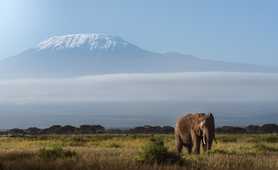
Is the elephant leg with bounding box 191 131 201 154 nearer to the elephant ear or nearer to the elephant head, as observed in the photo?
the elephant head

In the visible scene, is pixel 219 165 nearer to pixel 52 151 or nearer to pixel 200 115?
pixel 52 151

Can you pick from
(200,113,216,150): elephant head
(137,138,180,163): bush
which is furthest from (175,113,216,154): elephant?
(137,138,180,163): bush

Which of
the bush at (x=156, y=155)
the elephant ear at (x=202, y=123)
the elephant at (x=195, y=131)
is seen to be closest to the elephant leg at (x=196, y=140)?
the elephant at (x=195, y=131)

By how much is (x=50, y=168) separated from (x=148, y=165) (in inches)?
103

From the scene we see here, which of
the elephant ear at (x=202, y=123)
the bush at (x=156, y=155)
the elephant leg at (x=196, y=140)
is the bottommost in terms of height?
the bush at (x=156, y=155)

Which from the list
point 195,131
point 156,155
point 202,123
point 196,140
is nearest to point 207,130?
point 202,123

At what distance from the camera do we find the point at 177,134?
115 ft

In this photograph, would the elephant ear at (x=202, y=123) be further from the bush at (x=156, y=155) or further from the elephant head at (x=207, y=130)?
the bush at (x=156, y=155)

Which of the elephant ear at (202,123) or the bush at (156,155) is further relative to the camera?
the elephant ear at (202,123)

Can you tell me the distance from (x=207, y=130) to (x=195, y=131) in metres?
1.54

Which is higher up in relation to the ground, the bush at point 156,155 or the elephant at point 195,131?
the elephant at point 195,131

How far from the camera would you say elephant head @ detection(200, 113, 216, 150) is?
31.1 meters

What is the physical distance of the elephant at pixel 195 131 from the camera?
31375 mm

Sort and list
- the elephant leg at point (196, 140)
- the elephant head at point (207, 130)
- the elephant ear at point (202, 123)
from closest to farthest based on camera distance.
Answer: the elephant head at point (207, 130) < the elephant ear at point (202, 123) < the elephant leg at point (196, 140)
